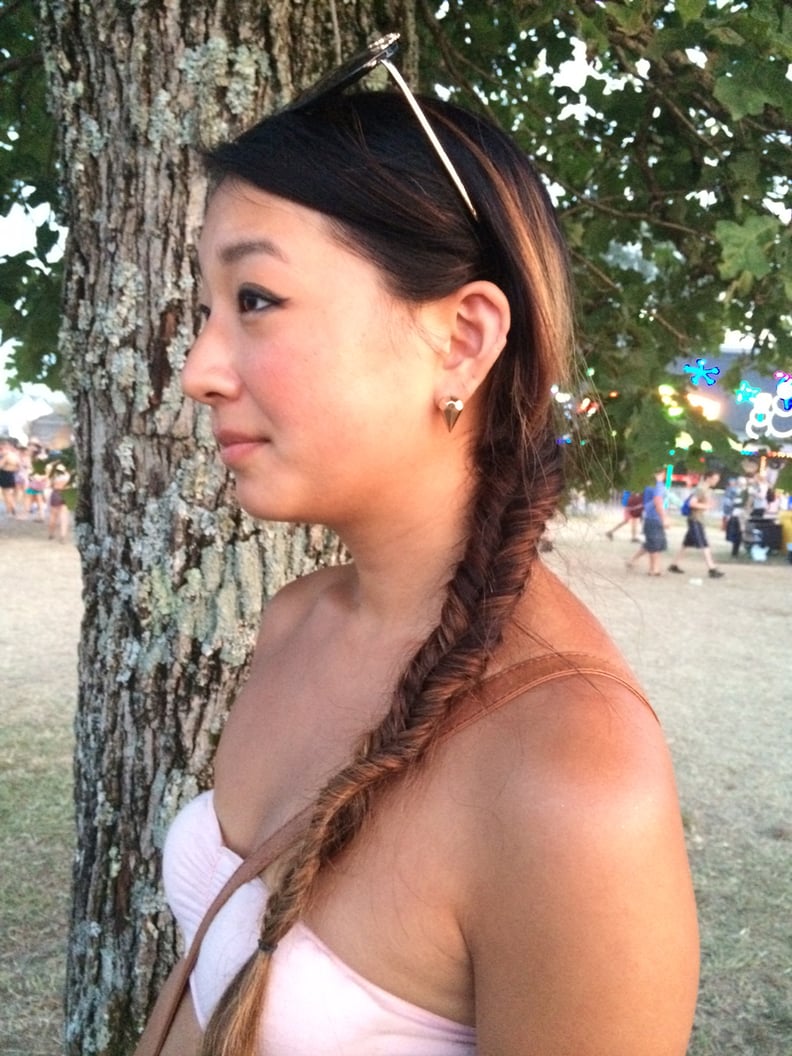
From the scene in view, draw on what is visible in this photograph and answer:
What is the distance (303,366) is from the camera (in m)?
1.11

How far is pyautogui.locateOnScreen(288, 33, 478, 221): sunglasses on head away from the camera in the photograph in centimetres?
113

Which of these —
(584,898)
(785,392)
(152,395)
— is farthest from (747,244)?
(785,392)

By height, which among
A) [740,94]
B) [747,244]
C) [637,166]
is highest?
[637,166]

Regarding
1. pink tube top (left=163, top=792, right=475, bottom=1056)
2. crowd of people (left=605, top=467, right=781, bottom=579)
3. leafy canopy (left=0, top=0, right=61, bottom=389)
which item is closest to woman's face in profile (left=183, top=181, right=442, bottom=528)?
pink tube top (left=163, top=792, right=475, bottom=1056)

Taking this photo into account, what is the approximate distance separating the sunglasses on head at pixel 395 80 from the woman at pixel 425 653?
1cm

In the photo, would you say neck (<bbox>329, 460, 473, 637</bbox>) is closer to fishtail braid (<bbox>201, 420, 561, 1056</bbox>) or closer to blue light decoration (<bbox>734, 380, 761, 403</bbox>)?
fishtail braid (<bbox>201, 420, 561, 1056</bbox>)

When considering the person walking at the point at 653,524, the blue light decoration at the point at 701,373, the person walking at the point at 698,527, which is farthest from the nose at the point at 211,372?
the person walking at the point at 698,527

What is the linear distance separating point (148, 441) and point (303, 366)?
3.39 ft

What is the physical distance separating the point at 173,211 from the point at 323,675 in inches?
45.8

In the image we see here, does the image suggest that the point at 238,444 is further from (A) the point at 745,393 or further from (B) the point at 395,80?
(A) the point at 745,393

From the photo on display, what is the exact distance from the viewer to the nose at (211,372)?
1.15m

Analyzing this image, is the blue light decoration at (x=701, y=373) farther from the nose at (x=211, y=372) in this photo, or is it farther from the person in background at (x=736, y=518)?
the person in background at (x=736, y=518)

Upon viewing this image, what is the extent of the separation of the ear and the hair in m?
0.03

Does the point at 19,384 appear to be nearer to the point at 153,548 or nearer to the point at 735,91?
the point at 153,548
